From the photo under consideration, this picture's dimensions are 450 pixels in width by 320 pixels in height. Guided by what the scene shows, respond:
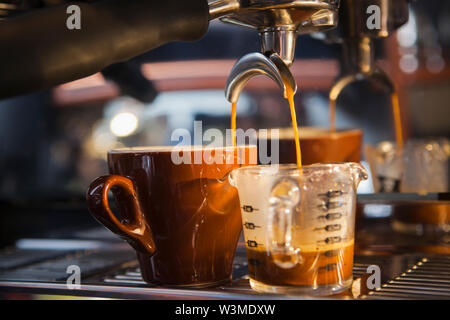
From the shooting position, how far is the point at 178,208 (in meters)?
0.44

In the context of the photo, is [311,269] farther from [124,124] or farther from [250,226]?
[124,124]

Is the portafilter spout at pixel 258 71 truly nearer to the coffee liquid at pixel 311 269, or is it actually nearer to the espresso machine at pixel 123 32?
the espresso machine at pixel 123 32

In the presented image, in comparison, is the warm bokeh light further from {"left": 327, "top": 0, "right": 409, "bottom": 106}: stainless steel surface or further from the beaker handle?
the beaker handle

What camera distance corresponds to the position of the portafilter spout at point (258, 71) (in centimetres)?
41

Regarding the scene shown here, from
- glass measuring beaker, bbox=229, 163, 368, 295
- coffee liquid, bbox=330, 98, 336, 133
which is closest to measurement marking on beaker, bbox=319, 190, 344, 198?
glass measuring beaker, bbox=229, 163, 368, 295

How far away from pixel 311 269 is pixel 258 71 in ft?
0.47

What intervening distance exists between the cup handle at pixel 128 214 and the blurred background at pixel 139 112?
0.86ft

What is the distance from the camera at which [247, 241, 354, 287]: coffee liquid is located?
39 cm

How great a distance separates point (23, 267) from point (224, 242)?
199 millimetres

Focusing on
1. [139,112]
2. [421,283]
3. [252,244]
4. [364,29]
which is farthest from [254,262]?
[139,112]

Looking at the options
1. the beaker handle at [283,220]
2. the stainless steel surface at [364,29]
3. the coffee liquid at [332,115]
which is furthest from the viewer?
the coffee liquid at [332,115]

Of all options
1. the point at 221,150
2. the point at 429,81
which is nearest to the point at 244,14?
the point at 221,150

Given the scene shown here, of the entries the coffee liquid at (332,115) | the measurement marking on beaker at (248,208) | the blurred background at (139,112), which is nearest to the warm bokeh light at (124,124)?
the blurred background at (139,112)
